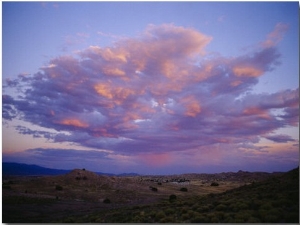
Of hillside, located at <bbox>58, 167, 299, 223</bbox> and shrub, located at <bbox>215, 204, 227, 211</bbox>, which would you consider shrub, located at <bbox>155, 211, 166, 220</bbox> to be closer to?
hillside, located at <bbox>58, 167, 299, 223</bbox>

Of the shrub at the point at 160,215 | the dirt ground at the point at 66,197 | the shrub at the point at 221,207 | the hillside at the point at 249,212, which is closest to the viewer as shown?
the hillside at the point at 249,212

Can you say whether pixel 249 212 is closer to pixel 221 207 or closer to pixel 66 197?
pixel 221 207

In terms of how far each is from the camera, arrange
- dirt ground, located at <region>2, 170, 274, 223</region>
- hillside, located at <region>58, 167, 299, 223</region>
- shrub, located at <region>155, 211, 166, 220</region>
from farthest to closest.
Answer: dirt ground, located at <region>2, 170, 274, 223</region> < shrub, located at <region>155, 211, 166, 220</region> < hillside, located at <region>58, 167, 299, 223</region>

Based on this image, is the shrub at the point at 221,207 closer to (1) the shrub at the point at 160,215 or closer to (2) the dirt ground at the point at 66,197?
(1) the shrub at the point at 160,215

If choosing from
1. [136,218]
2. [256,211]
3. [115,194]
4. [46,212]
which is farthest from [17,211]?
[256,211]

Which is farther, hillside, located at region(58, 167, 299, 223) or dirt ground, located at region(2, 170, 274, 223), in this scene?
dirt ground, located at region(2, 170, 274, 223)

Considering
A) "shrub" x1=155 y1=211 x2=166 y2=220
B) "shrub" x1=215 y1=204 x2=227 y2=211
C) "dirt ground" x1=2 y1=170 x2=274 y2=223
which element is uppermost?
"shrub" x1=215 y1=204 x2=227 y2=211

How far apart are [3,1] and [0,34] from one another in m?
2.71

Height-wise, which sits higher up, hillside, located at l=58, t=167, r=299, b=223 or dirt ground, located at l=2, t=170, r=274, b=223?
hillside, located at l=58, t=167, r=299, b=223

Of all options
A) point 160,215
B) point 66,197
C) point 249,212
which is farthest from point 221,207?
point 66,197

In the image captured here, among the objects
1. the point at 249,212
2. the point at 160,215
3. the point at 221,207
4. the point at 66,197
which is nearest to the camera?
the point at 249,212

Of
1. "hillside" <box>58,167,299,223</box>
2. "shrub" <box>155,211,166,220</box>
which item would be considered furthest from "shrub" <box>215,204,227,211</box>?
"shrub" <box>155,211,166,220</box>

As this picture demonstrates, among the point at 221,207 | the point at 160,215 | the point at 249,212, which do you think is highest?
the point at 249,212

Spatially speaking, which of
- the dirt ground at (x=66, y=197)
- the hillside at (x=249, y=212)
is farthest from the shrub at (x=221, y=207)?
the dirt ground at (x=66, y=197)
